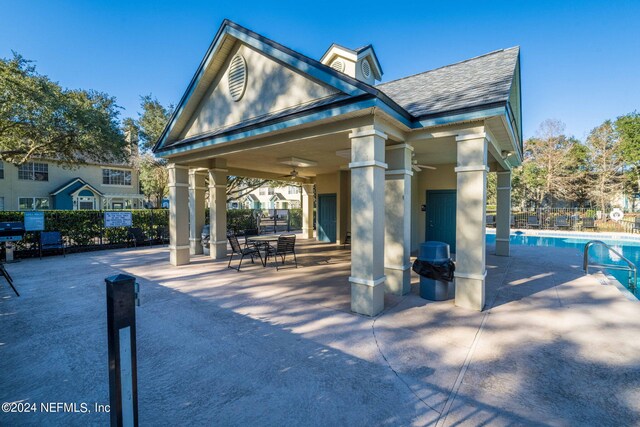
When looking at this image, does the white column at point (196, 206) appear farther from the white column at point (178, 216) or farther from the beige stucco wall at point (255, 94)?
the beige stucco wall at point (255, 94)

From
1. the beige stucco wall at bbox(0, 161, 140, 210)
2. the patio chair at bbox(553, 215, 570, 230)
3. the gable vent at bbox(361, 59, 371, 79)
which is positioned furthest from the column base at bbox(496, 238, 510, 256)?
the beige stucco wall at bbox(0, 161, 140, 210)

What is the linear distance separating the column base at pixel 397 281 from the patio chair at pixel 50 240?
12.1 meters

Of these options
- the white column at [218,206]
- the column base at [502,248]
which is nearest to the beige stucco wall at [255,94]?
the white column at [218,206]

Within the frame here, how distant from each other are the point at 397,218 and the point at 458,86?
133 inches

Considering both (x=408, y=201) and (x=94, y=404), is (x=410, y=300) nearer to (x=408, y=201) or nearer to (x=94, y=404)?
(x=408, y=201)

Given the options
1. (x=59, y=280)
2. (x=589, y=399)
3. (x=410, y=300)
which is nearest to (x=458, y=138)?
(x=410, y=300)

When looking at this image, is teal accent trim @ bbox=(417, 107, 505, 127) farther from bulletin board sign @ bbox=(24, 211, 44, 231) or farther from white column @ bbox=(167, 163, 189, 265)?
bulletin board sign @ bbox=(24, 211, 44, 231)

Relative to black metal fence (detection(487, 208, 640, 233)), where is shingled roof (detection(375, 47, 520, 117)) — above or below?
above

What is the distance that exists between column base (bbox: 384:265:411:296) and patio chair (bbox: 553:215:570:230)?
20335 millimetres

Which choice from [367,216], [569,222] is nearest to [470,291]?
[367,216]

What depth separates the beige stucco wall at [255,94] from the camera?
6195 mm

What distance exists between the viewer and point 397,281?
653 centimetres

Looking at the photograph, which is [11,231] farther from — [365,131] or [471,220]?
[471,220]

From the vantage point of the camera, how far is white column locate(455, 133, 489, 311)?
5578mm
